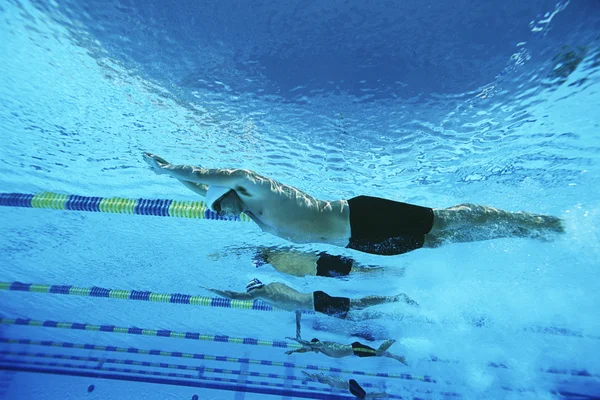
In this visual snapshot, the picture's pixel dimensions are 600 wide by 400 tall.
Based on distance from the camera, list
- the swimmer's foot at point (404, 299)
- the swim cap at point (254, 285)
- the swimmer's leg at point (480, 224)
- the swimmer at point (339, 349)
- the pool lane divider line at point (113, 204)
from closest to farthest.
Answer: the swimmer's leg at point (480, 224) → the pool lane divider line at point (113, 204) → the swim cap at point (254, 285) → the swimmer at point (339, 349) → the swimmer's foot at point (404, 299)

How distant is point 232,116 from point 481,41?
2.67m

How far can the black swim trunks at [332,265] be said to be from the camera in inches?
249

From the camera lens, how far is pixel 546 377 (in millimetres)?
11148

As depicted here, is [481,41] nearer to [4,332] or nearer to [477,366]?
[477,366]

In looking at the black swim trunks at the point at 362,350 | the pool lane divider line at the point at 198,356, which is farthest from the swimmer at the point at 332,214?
the pool lane divider line at the point at 198,356

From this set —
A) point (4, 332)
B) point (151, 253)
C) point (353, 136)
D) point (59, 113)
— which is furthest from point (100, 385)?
point (353, 136)

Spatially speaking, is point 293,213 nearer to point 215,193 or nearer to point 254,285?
point 215,193

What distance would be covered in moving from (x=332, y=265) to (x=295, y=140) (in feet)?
9.69

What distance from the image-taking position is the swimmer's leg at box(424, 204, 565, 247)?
3.67 meters

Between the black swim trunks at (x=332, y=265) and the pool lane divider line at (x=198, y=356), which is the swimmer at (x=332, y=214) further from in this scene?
the pool lane divider line at (x=198, y=356)

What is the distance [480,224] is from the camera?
3.90 meters

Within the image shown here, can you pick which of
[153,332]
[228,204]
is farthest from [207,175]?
[153,332]

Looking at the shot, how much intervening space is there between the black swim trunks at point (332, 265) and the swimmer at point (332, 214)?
2.49 metres

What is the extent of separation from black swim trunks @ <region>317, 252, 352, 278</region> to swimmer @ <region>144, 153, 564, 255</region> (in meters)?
2.49
